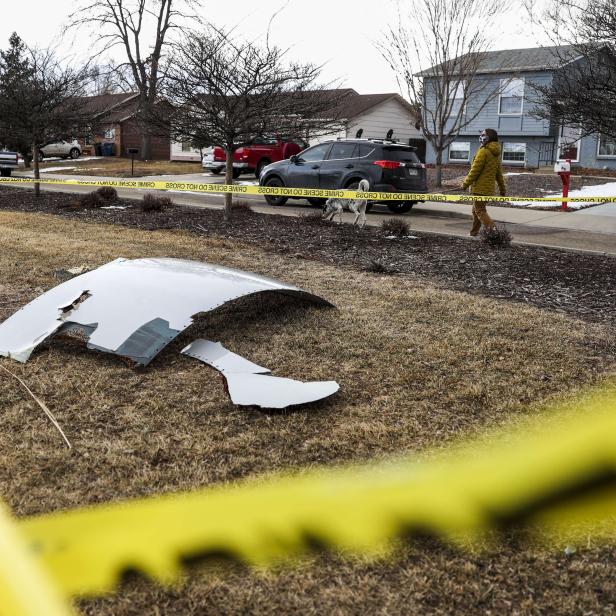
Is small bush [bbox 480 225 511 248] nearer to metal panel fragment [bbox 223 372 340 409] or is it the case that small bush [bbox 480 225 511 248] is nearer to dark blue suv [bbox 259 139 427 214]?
dark blue suv [bbox 259 139 427 214]

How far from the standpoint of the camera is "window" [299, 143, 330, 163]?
14.8 meters

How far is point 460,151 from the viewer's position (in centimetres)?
3300

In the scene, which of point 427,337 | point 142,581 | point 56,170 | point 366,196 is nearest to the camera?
point 142,581

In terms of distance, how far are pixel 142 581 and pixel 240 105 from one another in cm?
1014

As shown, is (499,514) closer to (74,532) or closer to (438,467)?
(438,467)

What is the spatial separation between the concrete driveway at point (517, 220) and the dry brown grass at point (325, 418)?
16.7 ft

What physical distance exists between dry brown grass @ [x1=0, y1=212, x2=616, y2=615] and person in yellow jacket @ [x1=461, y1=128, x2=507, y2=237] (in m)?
4.40

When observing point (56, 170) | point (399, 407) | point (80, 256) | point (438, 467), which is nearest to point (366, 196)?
point (80, 256)

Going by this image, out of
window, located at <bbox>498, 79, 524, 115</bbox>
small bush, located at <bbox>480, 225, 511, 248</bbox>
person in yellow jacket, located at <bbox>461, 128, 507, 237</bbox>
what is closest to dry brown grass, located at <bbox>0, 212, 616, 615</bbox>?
small bush, located at <bbox>480, 225, 511, 248</bbox>

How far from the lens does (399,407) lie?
3770mm

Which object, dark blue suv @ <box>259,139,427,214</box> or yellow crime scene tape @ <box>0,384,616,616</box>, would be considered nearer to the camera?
yellow crime scene tape @ <box>0,384,616,616</box>

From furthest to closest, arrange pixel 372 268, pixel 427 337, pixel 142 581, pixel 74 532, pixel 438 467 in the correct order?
pixel 372 268
pixel 427 337
pixel 438 467
pixel 74 532
pixel 142 581

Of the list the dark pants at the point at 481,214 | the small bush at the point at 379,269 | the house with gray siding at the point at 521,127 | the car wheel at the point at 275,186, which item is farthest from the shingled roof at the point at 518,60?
the small bush at the point at 379,269

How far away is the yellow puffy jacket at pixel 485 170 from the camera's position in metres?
10.5
